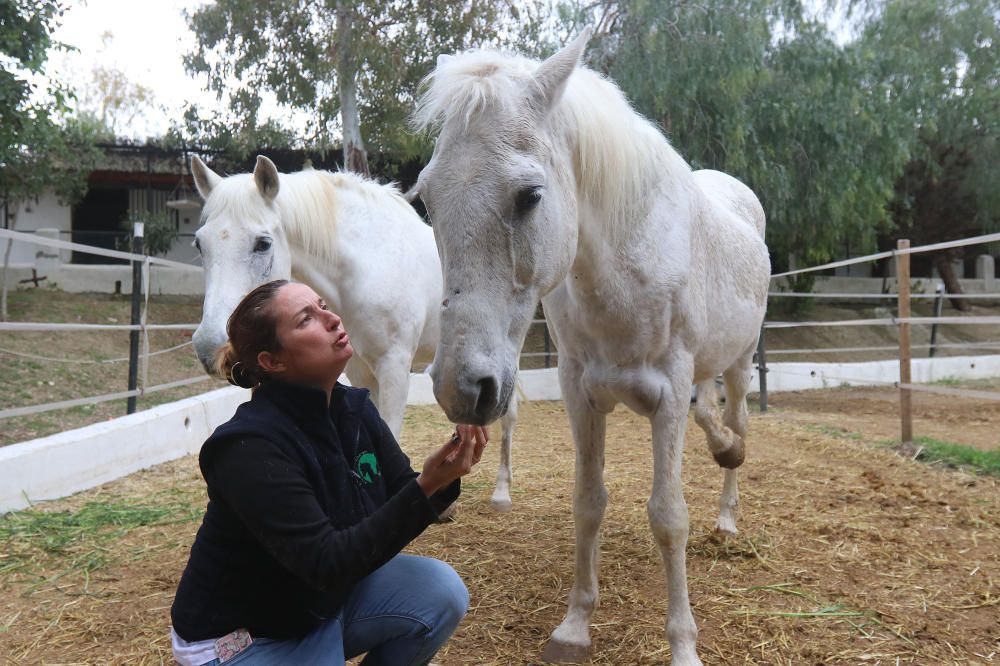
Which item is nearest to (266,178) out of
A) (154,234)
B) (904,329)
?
(904,329)

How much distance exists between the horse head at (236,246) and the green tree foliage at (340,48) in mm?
8629

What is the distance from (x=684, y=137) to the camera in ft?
34.6

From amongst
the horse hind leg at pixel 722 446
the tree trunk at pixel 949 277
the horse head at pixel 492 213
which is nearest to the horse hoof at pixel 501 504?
the horse hind leg at pixel 722 446

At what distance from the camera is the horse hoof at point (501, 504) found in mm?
4191

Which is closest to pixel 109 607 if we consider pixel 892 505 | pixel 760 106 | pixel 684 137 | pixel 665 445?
pixel 665 445

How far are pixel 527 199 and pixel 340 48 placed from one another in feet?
36.6

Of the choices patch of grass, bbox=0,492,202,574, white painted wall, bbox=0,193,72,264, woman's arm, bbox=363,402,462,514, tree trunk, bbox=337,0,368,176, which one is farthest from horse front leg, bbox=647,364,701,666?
white painted wall, bbox=0,193,72,264

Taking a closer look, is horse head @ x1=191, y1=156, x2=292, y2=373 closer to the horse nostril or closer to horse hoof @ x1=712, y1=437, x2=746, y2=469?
the horse nostril

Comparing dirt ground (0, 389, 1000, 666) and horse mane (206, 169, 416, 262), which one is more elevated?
horse mane (206, 169, 416, 262)

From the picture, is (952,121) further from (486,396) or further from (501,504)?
(486,396)

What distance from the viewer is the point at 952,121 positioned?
17.3 metres

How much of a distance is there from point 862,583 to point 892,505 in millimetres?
1388

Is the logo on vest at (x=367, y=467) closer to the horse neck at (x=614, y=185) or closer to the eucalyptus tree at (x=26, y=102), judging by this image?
the horse neck at (x=614, y=185)

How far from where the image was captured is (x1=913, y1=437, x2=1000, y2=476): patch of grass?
4875mm
